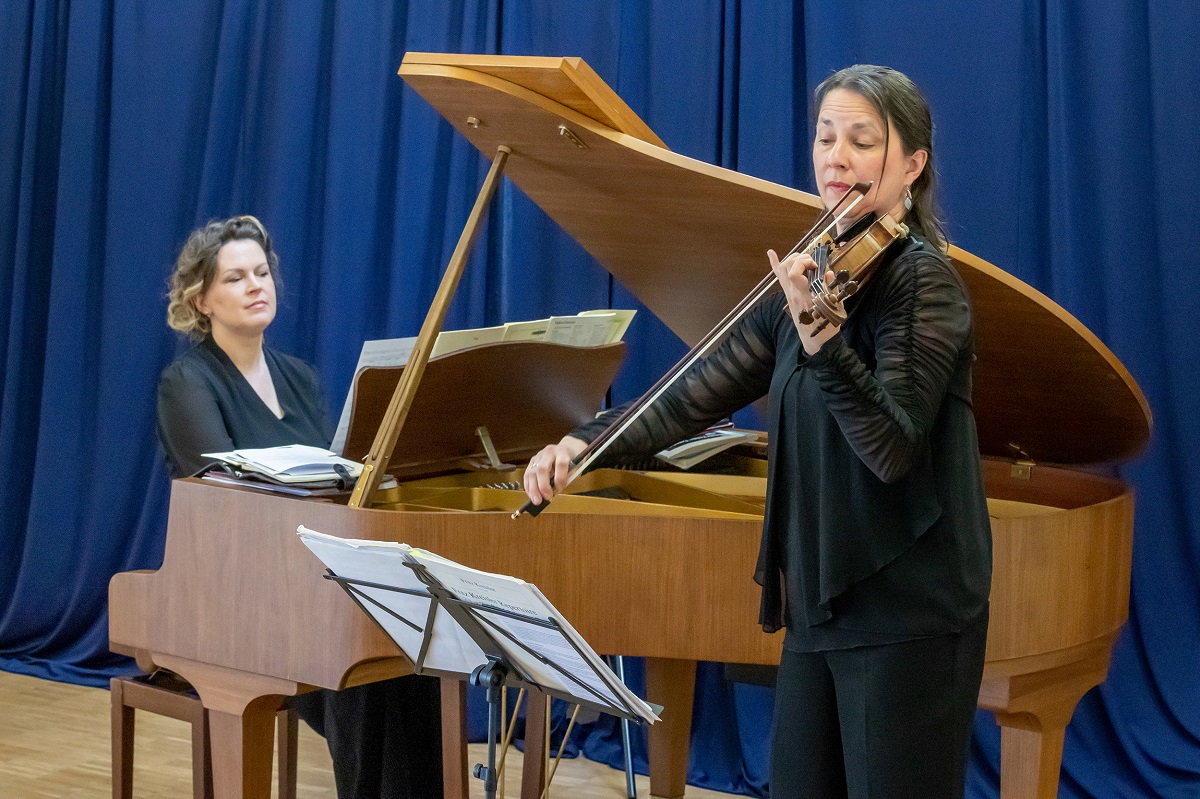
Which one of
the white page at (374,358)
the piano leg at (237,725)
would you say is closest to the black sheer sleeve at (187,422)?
the white page at (374,358)

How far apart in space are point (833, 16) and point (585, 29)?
70 cm

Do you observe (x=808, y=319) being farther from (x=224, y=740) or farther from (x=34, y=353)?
(x=34, y=353)

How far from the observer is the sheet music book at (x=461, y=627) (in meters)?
1.38

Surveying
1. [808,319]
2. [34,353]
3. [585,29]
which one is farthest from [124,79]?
[808,319]

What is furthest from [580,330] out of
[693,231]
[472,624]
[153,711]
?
[472,624]

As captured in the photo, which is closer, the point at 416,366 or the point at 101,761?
the point at 416,366

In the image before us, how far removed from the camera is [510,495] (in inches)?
91.2

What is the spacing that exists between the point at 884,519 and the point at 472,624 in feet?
1.64

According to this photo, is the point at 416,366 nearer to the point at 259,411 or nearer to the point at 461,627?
the point at 461,627

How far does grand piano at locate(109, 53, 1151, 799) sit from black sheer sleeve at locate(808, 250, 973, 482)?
1.37 ft

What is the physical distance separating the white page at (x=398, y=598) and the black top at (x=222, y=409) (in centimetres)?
110

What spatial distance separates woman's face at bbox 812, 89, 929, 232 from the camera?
1426 millimetres

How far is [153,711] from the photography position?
2396 millimetres

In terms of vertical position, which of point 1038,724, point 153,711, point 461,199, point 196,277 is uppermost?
point 461,199
